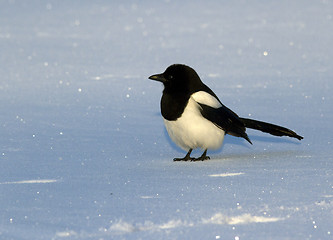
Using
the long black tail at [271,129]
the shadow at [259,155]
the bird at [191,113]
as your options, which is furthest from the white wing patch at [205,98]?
the long black tail at [271,129]

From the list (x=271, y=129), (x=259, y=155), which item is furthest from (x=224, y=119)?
(x=271, y=129)

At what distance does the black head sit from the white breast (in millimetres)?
113

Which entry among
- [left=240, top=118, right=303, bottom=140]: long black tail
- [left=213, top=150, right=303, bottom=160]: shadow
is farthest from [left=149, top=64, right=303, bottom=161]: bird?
[left=240, top=118, right=303, bottom=140]: long black tail

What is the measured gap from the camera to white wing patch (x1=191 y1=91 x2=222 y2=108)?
25.4ft

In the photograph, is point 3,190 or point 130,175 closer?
point 3,190

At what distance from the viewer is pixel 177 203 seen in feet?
18.9

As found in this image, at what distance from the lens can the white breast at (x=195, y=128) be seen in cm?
769

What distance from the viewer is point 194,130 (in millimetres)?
7730

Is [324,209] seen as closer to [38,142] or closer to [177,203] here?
[177,203]

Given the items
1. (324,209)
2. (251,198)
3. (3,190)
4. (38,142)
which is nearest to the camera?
(324,209)

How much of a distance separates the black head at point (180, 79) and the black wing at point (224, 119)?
25cm

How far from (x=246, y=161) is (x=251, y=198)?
1.89 metres

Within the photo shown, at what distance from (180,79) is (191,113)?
40 cm

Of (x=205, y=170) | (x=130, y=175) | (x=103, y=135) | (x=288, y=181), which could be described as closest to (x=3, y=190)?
(x=130, y=175)
